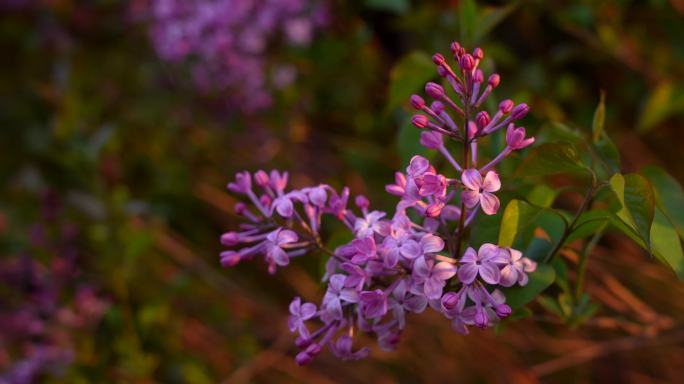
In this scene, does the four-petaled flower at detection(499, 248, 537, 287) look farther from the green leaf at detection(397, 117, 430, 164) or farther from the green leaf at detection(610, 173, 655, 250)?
the green leaf at detection(397, 117, 430, 164)

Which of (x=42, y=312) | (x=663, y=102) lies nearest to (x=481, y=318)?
(x=663, y=102)

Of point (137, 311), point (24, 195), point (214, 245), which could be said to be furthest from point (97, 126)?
point (137, 311)

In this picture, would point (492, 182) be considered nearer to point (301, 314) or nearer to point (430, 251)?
point (430, 251)

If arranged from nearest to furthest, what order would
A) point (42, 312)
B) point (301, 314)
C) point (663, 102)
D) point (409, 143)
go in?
point (301, 314) < point (409, 143) < point (663, 102) < point (42, 312)

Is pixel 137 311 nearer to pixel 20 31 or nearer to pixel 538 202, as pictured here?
pixel 538 202

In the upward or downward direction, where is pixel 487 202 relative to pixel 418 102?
downward

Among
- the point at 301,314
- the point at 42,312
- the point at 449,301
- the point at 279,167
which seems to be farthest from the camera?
the point at 279,167

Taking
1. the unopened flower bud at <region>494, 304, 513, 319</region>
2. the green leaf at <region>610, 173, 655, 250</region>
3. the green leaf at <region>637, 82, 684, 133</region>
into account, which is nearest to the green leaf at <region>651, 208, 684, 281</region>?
the green leaf at <region>610, 173, 655, 250</region>
